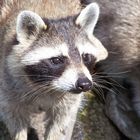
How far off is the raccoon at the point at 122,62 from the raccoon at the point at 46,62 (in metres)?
0.69

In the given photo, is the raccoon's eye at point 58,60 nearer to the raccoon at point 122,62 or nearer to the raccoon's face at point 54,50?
the raccoon's face at point 54,50

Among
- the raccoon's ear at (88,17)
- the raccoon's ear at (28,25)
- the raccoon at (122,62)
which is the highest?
the raccoon's ear at (28,25)

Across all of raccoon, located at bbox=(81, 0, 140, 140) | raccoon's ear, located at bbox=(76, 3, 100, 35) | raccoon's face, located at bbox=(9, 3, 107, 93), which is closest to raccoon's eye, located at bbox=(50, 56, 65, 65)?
raccoon's face, located at bbox=(9, 3, 107, 93)

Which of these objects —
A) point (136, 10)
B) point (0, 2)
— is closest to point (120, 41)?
point (136, 10)

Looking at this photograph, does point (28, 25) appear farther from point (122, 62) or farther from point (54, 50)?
point (122, 62)

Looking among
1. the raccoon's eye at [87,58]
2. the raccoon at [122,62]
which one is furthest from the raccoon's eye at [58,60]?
the raccoon at [122,62]

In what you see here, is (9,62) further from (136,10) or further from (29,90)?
(136,10)

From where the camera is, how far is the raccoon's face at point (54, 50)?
4238mm

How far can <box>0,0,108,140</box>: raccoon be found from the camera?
4270 millimetres

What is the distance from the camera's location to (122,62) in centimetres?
575

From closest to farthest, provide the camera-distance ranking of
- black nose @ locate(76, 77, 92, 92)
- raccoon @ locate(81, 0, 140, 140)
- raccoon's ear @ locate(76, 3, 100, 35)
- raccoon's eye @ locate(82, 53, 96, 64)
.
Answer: black nose @ locate(76, 77, 92, 92)
raccoon's eye @ locate(82, 53, 96, 64)
raccoon's ear @ locate(76, 3, 100, 35)
raccoon @ locate(81, 0, 140, 140)

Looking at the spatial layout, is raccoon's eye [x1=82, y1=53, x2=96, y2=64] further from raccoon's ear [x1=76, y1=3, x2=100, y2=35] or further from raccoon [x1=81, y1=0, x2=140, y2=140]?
raccoon [x1=81, y1=0, x2=140, y2=140]

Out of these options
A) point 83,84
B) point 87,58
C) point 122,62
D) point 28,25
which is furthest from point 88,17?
point 122,62

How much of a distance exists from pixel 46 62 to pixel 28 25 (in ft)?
1.00
